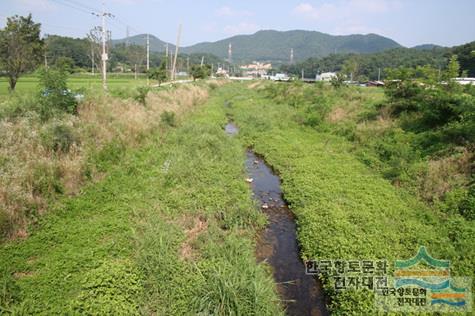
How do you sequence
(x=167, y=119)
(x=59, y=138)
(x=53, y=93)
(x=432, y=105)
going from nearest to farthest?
(x=59, y=138), (x=53, y=93), (x=432, y=105), (x=167, y=119)

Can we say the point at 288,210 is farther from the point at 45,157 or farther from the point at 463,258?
the point at 45,157

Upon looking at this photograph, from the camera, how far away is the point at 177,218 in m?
7.90

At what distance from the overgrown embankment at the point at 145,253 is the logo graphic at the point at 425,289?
218cm

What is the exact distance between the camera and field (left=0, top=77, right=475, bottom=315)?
518 cm

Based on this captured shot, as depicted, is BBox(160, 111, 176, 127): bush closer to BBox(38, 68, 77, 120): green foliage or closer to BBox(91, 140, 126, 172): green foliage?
BBox(91, 140, 126, 172): green foliage

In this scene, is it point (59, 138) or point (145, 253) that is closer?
point (145, 253)

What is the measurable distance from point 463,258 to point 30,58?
26972mm

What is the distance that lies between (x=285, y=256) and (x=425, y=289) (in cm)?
292

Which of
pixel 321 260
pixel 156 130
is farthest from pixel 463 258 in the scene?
pixel 156 130

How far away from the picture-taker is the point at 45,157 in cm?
868

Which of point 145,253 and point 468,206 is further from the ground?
point 468,206

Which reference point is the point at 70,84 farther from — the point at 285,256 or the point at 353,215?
the point at 353,215

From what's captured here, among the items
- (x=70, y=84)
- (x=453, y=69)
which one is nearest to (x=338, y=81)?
(x=453, y=69)

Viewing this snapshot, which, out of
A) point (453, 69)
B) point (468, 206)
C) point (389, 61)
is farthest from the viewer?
point (389, 61)
